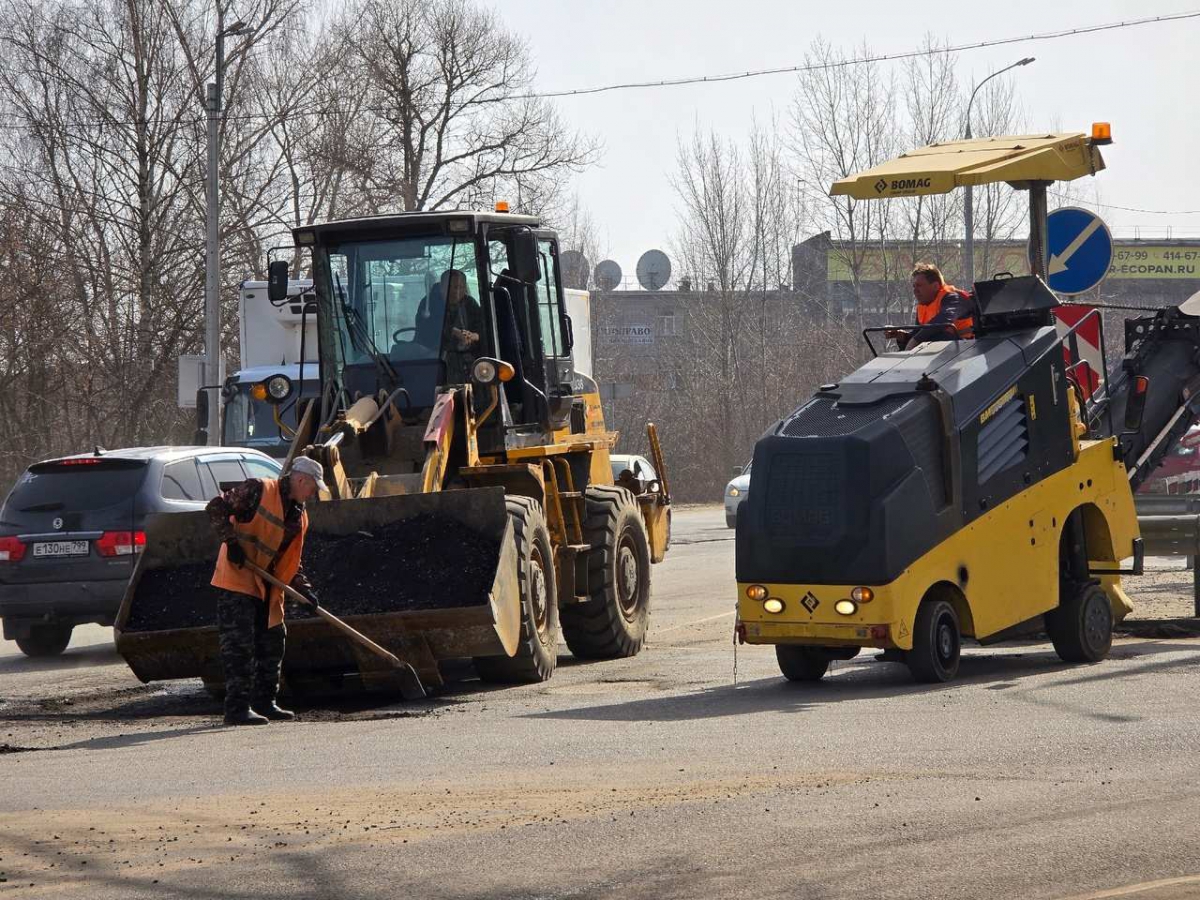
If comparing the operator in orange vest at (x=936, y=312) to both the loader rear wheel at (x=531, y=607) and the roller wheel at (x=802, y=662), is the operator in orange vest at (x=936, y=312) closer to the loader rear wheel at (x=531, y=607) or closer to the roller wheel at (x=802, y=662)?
the roller wheel at (x=802, y=662)

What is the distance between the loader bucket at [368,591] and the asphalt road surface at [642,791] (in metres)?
0.37

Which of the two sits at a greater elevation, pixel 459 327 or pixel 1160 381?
pixel 459 327

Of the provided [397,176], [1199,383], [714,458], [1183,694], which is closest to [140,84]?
[397,176]

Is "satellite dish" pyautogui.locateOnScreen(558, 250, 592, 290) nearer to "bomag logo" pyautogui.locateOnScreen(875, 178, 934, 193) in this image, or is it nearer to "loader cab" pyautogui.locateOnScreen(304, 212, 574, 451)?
"loader cab" pyautogui.locateOnScreen(304, 212, 574, 451)

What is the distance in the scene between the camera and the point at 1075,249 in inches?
556

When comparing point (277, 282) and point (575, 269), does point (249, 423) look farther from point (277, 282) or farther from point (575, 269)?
point (575, 269)

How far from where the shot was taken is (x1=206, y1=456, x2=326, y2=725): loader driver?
10.8 m

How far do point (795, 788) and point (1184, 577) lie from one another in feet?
41.6

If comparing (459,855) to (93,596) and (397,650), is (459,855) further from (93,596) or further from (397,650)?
(93,596)

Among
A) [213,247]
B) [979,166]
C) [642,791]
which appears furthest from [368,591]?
[213,247]

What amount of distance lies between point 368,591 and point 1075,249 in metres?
6.46

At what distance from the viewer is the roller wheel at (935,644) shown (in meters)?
10.9

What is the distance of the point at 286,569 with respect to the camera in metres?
10.9

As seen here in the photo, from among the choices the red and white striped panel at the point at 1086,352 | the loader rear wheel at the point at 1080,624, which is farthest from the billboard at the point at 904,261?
the loader rear wheel at the point at 1080,624
